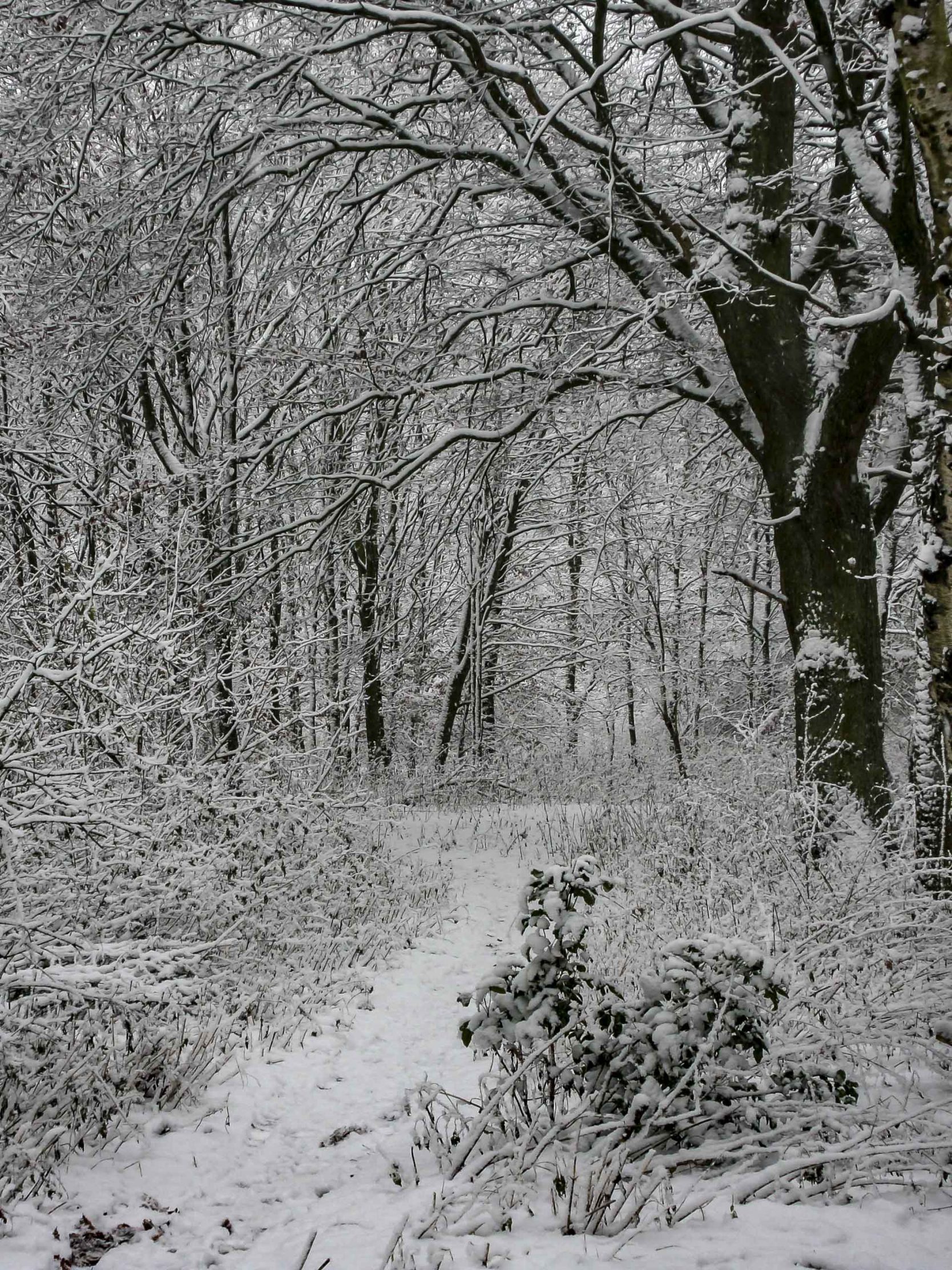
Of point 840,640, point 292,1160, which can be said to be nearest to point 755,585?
point 840,640

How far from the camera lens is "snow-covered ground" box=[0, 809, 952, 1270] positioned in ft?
7.29

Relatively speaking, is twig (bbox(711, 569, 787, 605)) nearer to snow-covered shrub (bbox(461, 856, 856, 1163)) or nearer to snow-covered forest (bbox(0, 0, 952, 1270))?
snow-covered forest (bbox(0, 0, 952, 1270))

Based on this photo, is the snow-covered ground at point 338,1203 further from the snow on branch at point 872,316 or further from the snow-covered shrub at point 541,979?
the snow on branch at point 872,316

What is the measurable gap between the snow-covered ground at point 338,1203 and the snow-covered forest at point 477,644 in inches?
0.9

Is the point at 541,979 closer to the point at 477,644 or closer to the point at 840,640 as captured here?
the point at 840,640

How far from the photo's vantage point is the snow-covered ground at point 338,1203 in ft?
7.29

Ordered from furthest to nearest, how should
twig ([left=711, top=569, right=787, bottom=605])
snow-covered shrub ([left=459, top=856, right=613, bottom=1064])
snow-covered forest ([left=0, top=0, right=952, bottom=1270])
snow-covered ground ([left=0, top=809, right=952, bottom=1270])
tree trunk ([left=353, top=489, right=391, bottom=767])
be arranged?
tree trunk ([left=353, top=489, right=391, bottom=767]) < twig ([left=711, top=569, right=787, bottom=605]) < snow-covered shrub ([left=459, top=856, right=613, bottom=1064]) < snow-covered forest ([left=0, top=0, right=952, bottom=1270]) < snow-covered ground ([left=0, top=809, right=952, bottom=1270])

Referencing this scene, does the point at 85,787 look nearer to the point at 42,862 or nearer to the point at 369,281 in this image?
the point at 42,862

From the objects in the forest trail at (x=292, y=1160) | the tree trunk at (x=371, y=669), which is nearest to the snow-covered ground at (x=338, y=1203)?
the forest trail at (x=292, y=1160)

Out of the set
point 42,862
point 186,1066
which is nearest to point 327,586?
point 42,862

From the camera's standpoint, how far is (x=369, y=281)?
20.2 ft

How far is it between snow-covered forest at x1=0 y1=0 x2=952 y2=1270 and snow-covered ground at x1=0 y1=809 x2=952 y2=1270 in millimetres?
22

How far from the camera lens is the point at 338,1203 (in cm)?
280

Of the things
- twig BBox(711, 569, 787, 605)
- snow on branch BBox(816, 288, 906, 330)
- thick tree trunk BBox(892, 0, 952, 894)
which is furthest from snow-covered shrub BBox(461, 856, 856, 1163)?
twig BBox(711, 569, 787, 605)
